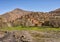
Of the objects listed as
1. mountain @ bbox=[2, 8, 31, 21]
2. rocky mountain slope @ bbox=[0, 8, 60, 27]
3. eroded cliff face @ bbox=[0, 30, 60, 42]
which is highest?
mountain @ bbox=[2, 8, 31, 21]

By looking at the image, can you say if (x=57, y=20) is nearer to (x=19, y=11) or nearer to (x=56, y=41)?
(x=56, y=41)

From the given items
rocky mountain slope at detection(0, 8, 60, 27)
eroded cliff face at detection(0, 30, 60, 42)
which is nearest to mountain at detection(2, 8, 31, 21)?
rocky mountain slope at detection(0, 8, 60, 27)

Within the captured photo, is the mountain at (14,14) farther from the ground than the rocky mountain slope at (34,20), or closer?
farther from the ground

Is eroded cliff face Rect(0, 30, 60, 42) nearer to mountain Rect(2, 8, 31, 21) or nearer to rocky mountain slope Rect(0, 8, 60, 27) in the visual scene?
rocky mountain slope Rect(0, 8, 60, 27)

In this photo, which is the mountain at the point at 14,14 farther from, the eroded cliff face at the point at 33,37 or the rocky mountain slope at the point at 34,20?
the eroded cliff face at the point at 33,37

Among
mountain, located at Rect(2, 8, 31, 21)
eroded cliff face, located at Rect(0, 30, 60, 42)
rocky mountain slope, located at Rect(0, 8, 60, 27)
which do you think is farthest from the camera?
mountain, located at Rect(2, 8, 31, 21)

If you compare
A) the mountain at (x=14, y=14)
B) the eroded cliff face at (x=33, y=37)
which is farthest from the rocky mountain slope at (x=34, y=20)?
the eroded cliff face at (x=33, y=37)

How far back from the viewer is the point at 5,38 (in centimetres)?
1744

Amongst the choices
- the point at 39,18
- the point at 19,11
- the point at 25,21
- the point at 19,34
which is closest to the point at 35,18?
the point at 39,18

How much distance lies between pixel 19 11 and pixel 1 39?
21782mm

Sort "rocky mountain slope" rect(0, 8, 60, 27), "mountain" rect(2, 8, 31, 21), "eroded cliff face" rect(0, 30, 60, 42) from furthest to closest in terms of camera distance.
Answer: "mountain" rect(2, 8, 31, 21) < "rocky mountain slope" rect(0, 8, 60, 27) < "eroded cliff face" rect(0, 30, 60, 42)

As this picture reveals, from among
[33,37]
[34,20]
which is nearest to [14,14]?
[34,20]

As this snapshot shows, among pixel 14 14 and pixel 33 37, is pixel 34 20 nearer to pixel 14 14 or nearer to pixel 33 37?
pixel 14 14

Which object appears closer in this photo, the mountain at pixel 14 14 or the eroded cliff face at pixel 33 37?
the eroded cliff face at pixel 33 37
